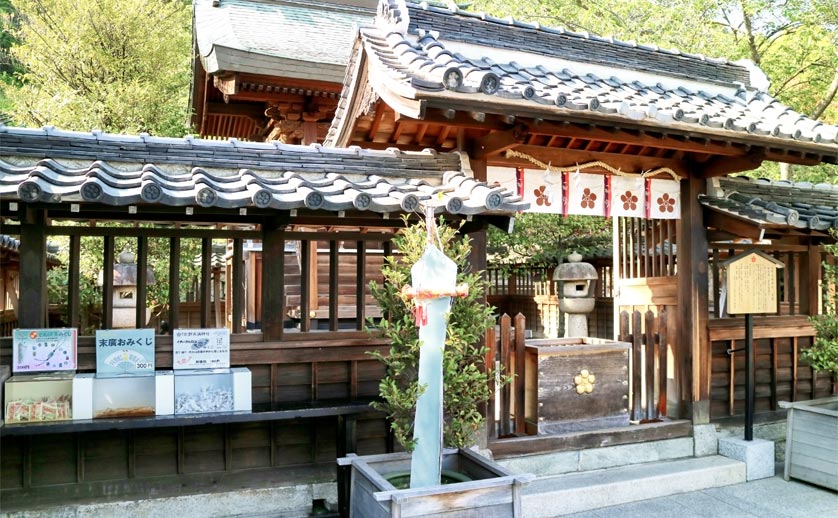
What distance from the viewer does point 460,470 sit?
18.0ft

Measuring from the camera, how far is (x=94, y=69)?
41.9 feet

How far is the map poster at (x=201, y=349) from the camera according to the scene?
18.1 ft

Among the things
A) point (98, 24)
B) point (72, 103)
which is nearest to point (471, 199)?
point (72, 103)

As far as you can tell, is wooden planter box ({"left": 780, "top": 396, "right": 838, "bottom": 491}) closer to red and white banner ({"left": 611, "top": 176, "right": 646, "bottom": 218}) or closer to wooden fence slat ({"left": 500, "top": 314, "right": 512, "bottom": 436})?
red and white banner ({"left": 611, "top": 176, "right": 646, "bottom": 218})

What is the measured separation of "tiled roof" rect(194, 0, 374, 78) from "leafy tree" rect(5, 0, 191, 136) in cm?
145

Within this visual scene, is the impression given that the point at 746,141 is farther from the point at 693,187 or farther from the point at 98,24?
the point at 98,24

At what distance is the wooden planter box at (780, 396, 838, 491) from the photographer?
710 cm

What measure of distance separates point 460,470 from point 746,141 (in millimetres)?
4784

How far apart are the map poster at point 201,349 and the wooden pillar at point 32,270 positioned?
1.11 m

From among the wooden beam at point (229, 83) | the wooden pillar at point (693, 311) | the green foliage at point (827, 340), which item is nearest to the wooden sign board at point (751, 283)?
the wooden pillar at point (693, 311)

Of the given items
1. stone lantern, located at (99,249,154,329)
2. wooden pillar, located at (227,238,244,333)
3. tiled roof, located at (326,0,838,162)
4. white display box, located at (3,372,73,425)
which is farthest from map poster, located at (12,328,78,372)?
stone lantern, located at (99,249,154,329)

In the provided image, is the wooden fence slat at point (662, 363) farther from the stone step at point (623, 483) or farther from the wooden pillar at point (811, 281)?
the wooden pillar at point (811, 281)

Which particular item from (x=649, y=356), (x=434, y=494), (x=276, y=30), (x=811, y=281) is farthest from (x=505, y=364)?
(x=276, y=30)

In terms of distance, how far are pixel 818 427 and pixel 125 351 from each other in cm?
755
